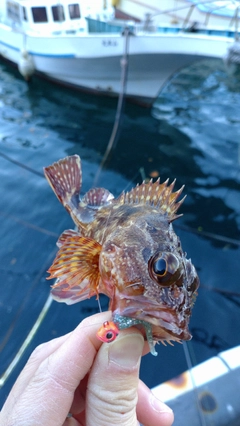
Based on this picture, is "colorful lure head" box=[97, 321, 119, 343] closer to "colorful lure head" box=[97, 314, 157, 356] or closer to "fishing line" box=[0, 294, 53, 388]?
"colorful lure head" box=[97, 314, 157, 356]

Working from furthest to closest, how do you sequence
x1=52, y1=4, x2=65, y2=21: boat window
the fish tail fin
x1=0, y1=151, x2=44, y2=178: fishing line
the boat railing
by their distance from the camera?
x1=52, y1=4, x2=65, y2=21: boat window → the boat railing → x1=0, y1=151, x2=44, y2=178: fishing line → the fish tail fin

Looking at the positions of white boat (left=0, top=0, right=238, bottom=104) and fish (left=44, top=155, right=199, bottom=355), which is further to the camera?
white boat (left=0, top=0, right=238, bottom=104)

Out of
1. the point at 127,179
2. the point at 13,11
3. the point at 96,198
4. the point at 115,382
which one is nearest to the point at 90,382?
the point at 115,382

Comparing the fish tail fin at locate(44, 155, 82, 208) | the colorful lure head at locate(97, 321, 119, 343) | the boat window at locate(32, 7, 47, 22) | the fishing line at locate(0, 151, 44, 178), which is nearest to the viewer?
the colorful lure head at locate(97, 321, 119, 343)

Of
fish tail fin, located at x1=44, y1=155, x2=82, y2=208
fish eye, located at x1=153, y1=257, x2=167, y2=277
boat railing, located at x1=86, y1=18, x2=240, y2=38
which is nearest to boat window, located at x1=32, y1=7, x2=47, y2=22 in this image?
boat railing, located at x1=86, y1=18, x2=240, y2=38

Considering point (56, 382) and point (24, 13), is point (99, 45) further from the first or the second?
point (56, 382)
